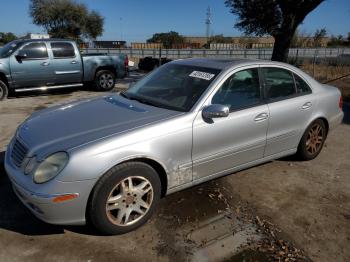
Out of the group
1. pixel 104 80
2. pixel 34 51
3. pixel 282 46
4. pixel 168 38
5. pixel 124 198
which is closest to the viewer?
pixel 124 198

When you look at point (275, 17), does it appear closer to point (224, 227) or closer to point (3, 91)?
point (3, 91)

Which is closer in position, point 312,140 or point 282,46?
point 312,140

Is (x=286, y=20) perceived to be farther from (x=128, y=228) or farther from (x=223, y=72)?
(x=128, y=228)

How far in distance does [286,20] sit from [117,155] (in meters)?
13.6

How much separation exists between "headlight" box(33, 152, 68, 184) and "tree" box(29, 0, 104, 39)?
44.9 meters

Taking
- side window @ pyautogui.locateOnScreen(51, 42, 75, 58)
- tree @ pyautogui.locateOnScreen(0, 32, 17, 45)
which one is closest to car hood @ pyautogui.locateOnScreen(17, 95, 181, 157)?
side window @ pyautogui.locateOnScreen(51, 42, 75, 58)

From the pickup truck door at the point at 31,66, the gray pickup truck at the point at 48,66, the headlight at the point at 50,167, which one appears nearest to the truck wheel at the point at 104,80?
the gray pickup truck at the point at 48,66

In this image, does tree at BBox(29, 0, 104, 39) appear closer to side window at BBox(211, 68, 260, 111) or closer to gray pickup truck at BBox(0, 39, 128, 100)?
gray pickup truck at BBox(0, 39, 128, 100)

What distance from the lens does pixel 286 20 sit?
14750 millimetres

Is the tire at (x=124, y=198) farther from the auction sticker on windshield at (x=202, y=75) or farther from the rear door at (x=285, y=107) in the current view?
the rear door at (x=285, y=107)

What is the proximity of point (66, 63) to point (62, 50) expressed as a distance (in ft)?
1.37

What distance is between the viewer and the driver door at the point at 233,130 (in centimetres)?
368

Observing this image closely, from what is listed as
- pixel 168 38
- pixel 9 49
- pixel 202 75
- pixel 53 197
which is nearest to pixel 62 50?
pixel 9 49

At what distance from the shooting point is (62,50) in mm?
10773
